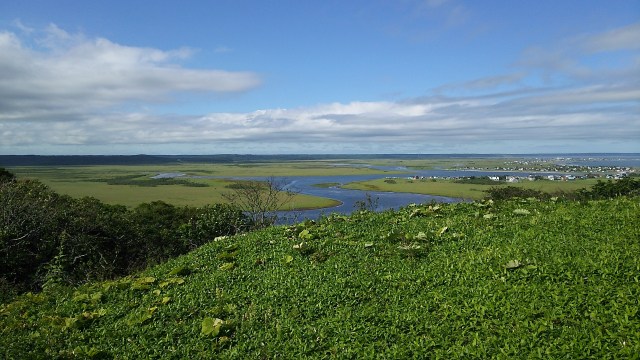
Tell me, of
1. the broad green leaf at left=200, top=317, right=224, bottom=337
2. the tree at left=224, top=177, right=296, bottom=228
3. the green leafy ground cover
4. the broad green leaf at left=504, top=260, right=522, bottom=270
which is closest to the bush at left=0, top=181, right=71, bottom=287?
the green leafy ground cover

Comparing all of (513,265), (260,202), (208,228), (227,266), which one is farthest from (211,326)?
(260,202)

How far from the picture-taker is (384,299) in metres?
6.86

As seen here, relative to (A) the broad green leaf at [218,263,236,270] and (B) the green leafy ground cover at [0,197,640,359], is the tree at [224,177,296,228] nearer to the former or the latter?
(A) the broad green leaf at [218,263,236,270]

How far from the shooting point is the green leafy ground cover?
18.2 feet

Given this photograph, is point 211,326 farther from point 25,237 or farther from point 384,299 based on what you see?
point 25,237

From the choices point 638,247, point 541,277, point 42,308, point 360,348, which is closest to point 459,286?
point 541,277

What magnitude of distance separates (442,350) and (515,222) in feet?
16.2

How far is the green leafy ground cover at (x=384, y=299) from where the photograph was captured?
5.56 meters

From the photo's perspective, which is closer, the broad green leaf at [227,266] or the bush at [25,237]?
the broad green leaf at [227,266]

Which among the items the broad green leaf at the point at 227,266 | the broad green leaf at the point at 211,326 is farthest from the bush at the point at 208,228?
the broad green leaf at the point at 211,326

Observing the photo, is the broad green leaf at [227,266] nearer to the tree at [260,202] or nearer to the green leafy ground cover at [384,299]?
the green leafy ground cover at [384,299]

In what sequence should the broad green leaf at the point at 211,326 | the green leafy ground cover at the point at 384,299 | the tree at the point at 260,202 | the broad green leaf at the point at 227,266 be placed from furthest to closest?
1. the tree at the point at 260,202
2. the broad green leaf at the point at 227,266
3. the broad green leaf at the point at 211,326
4. the green leafy ground cover at the point at 384,299

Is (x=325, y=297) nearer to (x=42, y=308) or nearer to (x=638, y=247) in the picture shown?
(x=638, y=247)

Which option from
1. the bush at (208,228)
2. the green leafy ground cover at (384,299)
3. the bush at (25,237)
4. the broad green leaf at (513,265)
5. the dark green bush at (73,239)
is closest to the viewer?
the green leafy ground cover at (384,299)
